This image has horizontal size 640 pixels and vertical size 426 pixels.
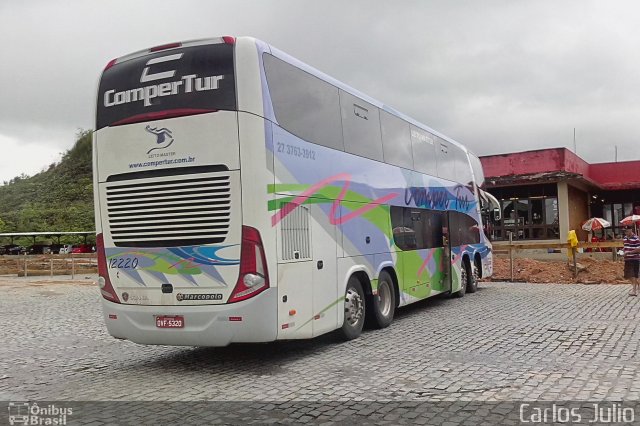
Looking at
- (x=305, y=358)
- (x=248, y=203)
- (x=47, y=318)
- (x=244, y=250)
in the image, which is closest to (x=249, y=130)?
(x=248, y=203)

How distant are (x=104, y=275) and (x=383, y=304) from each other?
15.5 ft

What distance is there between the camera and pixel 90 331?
36.0 feet

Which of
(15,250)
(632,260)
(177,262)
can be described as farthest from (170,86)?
(15,250)

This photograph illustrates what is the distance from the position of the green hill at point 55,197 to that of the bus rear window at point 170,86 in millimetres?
53284

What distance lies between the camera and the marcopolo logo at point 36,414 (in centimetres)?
531

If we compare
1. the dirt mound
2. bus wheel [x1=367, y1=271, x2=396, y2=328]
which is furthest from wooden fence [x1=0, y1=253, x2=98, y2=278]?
bus wheel [x1=367, y1=271, x2=396, y2=328]

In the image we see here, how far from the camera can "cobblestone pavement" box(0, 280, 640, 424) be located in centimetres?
555

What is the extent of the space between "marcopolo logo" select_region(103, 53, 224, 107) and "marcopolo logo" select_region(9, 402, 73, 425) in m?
3.69

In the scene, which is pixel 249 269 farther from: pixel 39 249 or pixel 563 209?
pixel 39 249

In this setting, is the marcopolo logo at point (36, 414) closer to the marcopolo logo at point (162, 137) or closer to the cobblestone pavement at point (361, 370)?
the cobblestone pavement at point (361, 370)

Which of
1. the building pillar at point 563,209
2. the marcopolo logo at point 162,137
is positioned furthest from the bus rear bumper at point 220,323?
the building pillar at point 563,209

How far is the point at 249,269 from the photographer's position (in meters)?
6.97

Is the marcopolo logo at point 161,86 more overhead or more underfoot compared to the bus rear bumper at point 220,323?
more overhead

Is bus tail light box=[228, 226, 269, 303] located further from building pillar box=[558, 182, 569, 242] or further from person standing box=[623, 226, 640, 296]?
building pillar box=[558, 182, 569, 242]
